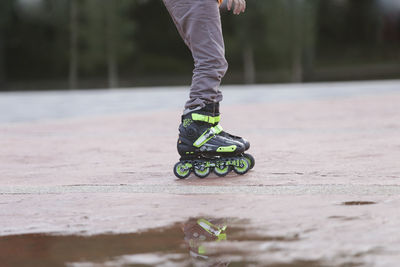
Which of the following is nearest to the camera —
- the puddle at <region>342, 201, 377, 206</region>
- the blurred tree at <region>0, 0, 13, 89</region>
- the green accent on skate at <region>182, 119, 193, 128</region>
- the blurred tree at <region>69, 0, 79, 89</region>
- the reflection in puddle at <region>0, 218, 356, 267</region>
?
A: the reflection in puddle at <region>0, 218, 356, 267</region>

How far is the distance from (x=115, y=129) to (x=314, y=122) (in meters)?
1.81

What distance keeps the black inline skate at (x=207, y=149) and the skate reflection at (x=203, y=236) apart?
1078 mm

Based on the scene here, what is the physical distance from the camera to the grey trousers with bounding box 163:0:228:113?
3.51 metres

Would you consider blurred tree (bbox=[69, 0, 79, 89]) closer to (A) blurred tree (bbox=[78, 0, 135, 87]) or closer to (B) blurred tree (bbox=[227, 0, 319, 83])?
(A) blurred tree (bbox=[78, 0, 135, 87])

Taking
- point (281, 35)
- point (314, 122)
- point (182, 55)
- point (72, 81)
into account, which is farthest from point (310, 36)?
point (314, 122)

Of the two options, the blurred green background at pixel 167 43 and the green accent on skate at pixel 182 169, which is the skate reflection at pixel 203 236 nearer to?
the green accent on skate at pixel 182 169

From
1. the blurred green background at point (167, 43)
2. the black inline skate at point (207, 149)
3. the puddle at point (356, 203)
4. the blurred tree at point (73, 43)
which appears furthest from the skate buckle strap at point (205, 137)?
the blurred tree at point (73, 43)

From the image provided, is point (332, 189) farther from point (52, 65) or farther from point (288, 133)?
point (52, 65)

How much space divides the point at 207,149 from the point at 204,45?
491 mm

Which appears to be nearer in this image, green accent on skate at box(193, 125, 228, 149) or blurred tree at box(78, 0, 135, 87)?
green accent on skate at box(193, 125, 228, 149)

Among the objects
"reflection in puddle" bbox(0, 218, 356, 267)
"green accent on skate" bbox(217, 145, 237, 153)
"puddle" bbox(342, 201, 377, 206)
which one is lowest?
"puddle" bbox(342, 201, 377, 206)

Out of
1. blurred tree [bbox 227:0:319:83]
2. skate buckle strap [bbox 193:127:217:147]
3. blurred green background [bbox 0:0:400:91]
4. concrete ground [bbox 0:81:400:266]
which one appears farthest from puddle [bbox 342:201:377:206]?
blurred tree [bbox 227:0:319:83]

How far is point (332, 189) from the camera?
2.96 meters

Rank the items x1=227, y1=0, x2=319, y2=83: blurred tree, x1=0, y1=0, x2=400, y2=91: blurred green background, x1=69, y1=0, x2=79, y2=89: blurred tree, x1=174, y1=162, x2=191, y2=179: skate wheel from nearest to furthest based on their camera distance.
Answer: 1. x1=174, y1=162, x2=191, y2=179: skate wheel
2. x1=227, y1=0, x2=319, y2=83: blurred tree
3. x1=0, y1=0, x2=400, y2=91: blurred green background
4. x1=69, y1=0, x2=79, y2=89: blurred tree
